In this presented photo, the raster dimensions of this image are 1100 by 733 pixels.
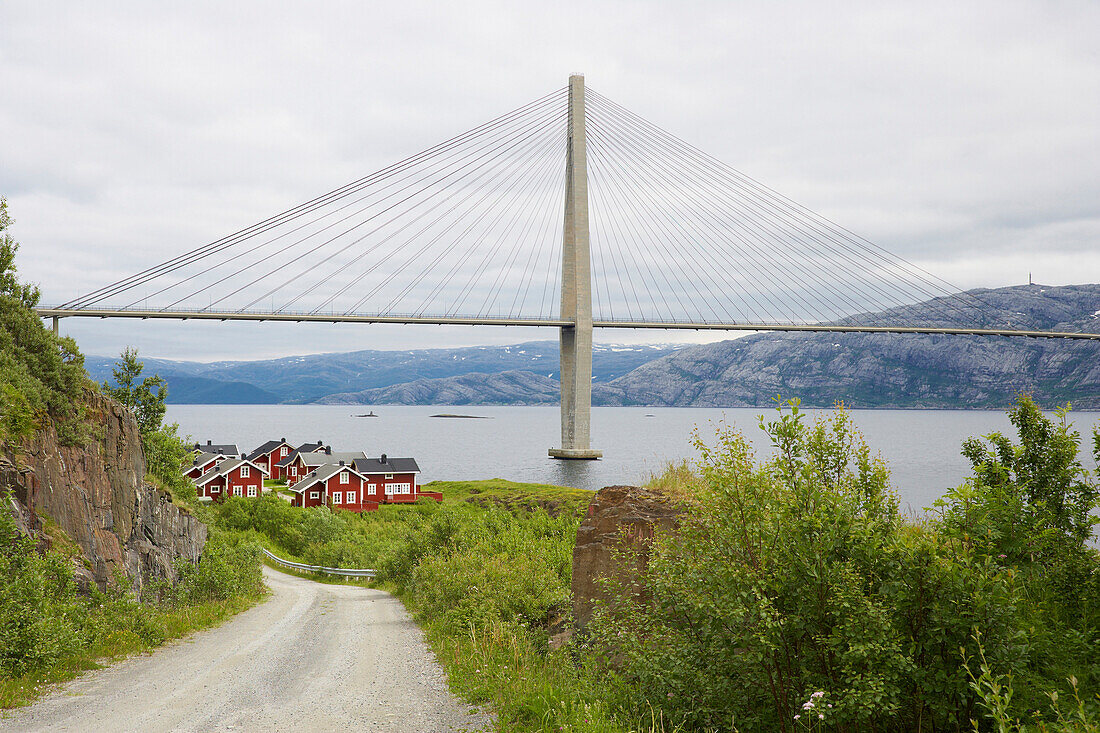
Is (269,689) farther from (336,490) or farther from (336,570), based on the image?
(336,490)

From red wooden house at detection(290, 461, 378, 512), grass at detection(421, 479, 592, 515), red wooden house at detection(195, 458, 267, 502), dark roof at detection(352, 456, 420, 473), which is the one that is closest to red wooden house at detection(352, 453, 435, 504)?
dark roof at detection(352, 456, 420, 473)

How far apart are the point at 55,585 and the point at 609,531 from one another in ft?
28.9

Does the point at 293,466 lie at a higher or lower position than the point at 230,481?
higher

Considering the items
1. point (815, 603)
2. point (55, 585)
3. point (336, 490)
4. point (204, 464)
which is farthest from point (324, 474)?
point (815, 603)

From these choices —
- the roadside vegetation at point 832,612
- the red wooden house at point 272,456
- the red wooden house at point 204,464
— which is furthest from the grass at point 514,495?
the roadside vegetation at point 832,612

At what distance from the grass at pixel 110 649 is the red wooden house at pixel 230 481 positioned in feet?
164

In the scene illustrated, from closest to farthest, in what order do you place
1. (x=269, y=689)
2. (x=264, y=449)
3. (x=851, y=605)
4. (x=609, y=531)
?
(x=851, y=605) < (x=269, y=689) < (x=609, y=531) < (x=264, y=449)

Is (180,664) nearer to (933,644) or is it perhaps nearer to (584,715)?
(584,715)

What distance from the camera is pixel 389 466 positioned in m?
62.8

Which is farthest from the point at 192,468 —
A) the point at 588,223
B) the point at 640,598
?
the point at 640,598

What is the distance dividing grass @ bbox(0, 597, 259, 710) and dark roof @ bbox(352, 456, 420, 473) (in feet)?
144

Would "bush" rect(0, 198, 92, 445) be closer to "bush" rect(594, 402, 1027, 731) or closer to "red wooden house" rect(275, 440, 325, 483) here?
"bush" rect(594, 402, 1027, 731)

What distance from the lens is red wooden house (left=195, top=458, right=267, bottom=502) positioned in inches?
2486

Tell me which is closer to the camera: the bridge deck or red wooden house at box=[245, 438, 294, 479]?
the bridge deck
